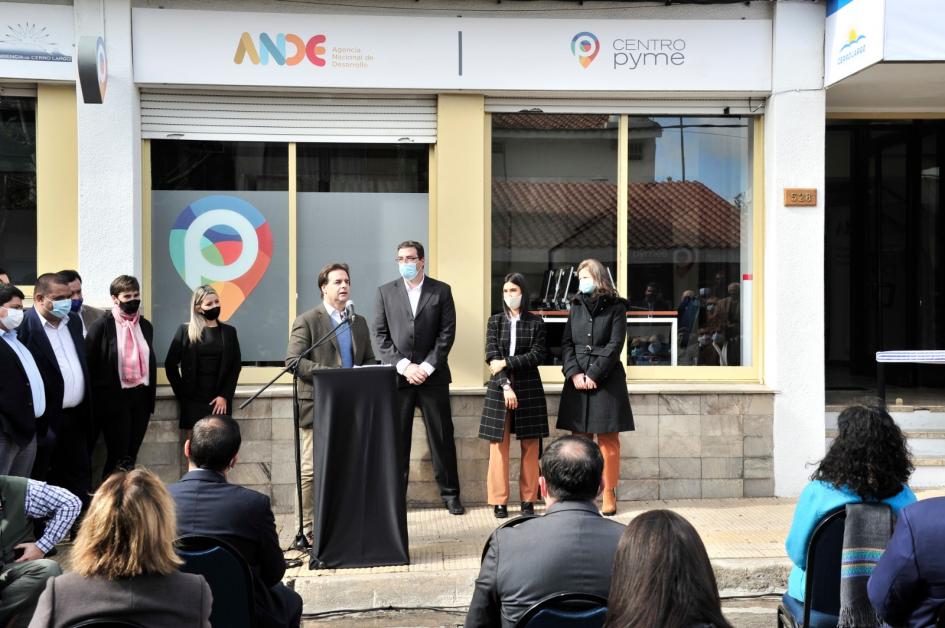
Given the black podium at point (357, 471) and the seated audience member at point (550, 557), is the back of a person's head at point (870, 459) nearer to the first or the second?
the seated audience member at point (550, 557)

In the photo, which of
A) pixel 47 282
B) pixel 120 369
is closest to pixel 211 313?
pixel 120 369

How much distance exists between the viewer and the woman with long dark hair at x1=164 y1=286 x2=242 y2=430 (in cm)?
715

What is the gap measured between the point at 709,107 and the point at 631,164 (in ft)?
2.76

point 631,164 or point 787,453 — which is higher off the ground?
point 631,164

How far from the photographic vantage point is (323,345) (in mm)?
6824

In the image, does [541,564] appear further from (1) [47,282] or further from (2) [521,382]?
(1) [47,282]

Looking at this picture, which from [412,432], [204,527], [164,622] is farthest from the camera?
[412,432]

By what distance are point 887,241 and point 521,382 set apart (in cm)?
594

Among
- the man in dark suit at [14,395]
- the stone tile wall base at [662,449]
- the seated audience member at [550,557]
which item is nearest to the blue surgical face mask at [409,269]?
the stone tile wall base at [662,449]

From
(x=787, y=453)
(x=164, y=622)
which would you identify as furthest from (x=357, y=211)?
(x=164, y=622)

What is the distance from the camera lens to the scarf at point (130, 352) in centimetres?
709

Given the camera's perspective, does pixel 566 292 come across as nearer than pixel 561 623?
No

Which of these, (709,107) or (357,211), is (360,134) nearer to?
(357,211)

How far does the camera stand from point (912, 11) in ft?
23.6
